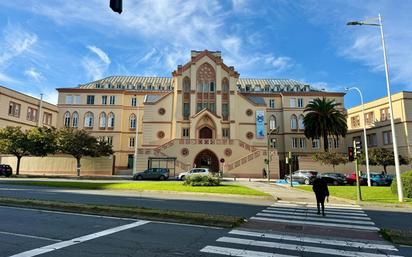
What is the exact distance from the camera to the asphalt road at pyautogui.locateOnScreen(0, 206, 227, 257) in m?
6.60

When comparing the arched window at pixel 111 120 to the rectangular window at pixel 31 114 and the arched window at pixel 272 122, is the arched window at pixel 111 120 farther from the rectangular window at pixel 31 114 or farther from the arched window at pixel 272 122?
the arched window at pixel 272 122

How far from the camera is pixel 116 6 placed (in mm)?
5609

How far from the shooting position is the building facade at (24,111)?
54.0 meters

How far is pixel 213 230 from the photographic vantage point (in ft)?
30.2

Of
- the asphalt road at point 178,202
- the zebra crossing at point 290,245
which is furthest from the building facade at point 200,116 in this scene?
the zebra crossing at point 290,245

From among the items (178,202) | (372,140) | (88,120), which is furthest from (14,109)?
(372,140)

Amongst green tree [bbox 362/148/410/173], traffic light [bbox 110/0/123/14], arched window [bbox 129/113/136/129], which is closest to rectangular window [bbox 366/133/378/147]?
green tree [bbox 362/148/410/173]

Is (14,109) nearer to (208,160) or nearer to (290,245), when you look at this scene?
(208,160)

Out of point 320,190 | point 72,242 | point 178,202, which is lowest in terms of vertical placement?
point 72,242

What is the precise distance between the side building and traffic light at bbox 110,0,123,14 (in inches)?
1820

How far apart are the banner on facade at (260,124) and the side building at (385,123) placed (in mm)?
16163

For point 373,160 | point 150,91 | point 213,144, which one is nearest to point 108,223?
point 213,144

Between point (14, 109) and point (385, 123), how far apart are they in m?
64.1

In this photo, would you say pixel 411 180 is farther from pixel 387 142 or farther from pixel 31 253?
pixel 387 142
